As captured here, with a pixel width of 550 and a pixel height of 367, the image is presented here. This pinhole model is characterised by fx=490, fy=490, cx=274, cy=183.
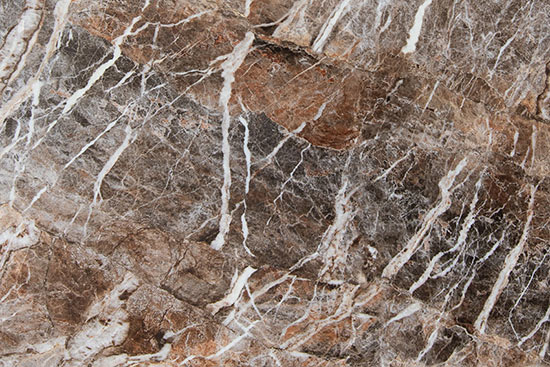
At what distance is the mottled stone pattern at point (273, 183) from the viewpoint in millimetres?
2783

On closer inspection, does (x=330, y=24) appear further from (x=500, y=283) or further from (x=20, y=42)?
(x=500, y=283)

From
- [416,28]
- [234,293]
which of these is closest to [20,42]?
[234,293]

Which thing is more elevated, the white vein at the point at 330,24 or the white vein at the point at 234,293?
the white vein at the point at 330,24

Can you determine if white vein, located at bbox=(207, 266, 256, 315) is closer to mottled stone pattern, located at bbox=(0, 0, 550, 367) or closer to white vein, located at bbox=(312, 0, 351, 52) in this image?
mottled stone pattern, located at bbox=(0, 0, 550, 367)

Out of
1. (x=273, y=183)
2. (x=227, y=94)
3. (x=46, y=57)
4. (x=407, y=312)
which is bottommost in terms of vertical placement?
(x=407, y=312)

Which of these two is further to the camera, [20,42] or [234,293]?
[234,293]

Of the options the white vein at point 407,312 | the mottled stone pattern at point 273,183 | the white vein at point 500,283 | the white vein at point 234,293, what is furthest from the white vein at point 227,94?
the white vein at point 500,283

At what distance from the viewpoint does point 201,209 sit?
9.37ft

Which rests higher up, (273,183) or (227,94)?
(227,94)

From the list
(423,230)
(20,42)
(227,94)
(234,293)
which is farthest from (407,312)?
(20,42)

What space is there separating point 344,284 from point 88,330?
154 cm

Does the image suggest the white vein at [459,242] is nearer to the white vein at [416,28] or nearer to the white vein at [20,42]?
the white vein at [416,28]

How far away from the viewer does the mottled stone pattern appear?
2783 mm

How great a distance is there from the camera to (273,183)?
287 cm
